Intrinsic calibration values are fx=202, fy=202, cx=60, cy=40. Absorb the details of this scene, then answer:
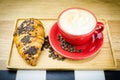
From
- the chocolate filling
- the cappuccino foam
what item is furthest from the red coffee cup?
the chocolate filling

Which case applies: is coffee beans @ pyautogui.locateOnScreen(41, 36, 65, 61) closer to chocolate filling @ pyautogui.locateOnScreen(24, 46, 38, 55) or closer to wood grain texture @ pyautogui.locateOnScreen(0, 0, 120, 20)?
chocolate filling @ pyautogui.locateOnScreen(24, 46, 38, 55)

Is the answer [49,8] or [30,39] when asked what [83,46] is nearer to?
[30,39]

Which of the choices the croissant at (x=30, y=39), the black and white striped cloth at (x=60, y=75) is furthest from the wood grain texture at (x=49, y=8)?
the black and white striped cloth at (x=60, y=75)

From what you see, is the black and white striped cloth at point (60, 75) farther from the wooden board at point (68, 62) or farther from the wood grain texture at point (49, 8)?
the wood grain texture at point (49, 8)

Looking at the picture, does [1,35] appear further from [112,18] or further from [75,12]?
[112,18]

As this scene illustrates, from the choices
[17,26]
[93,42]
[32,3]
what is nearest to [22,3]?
[32,3]

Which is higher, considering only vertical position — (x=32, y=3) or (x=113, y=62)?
(x=32, y=3)

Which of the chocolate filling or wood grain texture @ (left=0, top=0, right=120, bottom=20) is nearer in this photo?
the chocolate filling
